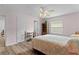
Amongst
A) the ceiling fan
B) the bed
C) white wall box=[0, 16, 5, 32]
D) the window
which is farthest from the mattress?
white wall box=[0, 16, 5, 32]

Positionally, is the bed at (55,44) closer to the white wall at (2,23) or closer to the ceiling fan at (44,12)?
the ceiling fan at (44,12)

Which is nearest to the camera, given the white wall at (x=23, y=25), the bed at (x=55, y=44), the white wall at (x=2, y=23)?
the bed at (x=55, y=44)

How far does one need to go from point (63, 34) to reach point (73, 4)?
1.82 ft

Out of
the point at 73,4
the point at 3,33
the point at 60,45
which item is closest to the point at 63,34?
the point at 60,45

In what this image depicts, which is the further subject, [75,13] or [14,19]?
[14,19]

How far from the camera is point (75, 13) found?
1966 millimetres

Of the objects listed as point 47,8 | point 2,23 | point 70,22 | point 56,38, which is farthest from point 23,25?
point 70,22

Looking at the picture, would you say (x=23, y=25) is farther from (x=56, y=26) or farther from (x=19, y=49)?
(x=56, y=26)

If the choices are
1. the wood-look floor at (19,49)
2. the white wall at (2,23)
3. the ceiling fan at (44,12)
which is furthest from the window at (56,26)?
the white wall at (2,23)

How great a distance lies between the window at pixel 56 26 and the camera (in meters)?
2.11

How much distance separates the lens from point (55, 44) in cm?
202

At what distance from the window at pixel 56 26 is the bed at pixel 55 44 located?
102mm
